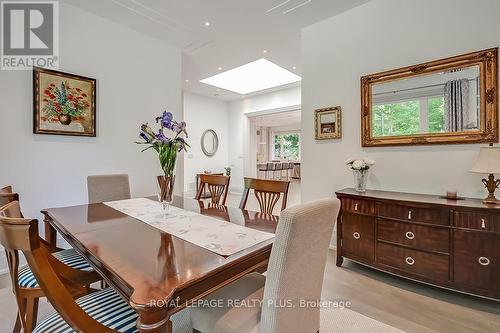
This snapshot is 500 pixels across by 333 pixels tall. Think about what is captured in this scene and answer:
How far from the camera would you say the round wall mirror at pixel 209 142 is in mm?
7223

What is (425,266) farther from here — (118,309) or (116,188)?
(116,188)

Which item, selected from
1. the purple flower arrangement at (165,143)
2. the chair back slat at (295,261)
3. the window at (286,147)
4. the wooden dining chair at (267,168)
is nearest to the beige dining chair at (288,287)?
the chair back slat at (295,261)

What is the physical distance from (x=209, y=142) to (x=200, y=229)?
6173mm

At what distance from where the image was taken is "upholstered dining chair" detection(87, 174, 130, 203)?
2.33m

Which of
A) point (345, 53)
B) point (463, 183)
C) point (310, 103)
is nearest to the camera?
point (463, 183)

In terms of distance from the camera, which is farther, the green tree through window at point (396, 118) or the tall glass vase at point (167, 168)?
the green tree through window at point (396, 118)

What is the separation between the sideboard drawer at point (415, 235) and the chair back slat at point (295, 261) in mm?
1543

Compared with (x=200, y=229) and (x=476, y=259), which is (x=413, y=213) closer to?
(x=476, y=259)

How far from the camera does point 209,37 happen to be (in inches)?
146

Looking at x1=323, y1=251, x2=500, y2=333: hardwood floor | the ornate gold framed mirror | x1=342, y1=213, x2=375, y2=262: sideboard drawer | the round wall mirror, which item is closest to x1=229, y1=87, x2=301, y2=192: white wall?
the round wall mirror

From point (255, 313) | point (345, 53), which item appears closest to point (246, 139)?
point (345, 53)

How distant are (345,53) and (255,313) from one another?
3104mm

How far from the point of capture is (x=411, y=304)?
76.5 inches

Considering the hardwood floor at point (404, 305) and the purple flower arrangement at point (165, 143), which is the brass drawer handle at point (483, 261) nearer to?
the hardwood floor at point (404, 305)
